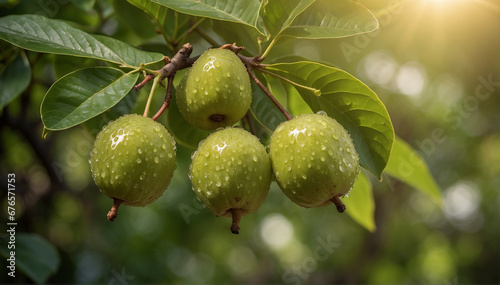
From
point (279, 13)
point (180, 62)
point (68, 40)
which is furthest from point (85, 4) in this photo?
point (279, 13)

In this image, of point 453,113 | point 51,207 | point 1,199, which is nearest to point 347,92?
point 1,199

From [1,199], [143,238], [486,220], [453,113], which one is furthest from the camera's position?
[486,220]

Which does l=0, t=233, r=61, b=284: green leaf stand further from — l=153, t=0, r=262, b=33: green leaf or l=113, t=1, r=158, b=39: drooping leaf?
l=153, t=0, r=262, b=33: green leaf

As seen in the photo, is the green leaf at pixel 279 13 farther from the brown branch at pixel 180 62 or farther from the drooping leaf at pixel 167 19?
the drooping leaf at pixel 167 19

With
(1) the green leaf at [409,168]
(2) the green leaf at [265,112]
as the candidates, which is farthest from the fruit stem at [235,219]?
(1) the green leaf at [409,168]

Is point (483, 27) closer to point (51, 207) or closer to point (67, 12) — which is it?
point (67, 12)

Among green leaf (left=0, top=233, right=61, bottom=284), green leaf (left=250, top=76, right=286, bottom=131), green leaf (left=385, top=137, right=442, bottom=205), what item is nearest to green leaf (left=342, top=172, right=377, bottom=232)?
green leaf (left=385, top=137, right=442, bottom=205)
